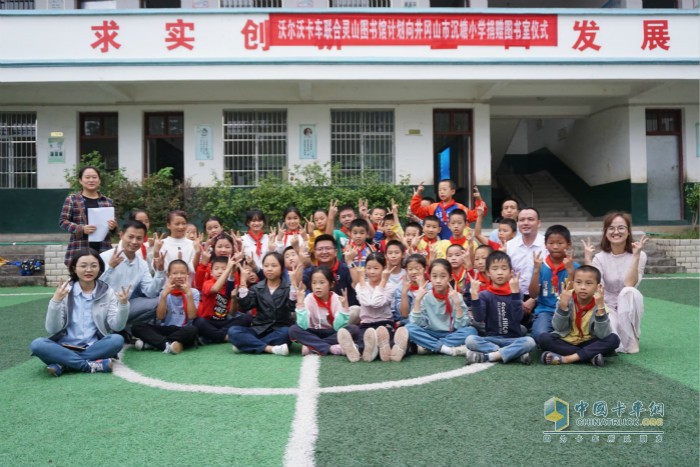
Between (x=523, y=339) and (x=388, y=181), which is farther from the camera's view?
(x=388, y=181)

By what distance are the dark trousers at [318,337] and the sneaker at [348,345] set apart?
0.56 ft

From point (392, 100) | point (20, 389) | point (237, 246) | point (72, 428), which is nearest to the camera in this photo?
point (72, 428)

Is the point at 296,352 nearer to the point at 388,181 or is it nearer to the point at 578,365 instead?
the point at 578,365

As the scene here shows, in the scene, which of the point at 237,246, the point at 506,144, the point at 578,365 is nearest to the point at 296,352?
the point at 237,246

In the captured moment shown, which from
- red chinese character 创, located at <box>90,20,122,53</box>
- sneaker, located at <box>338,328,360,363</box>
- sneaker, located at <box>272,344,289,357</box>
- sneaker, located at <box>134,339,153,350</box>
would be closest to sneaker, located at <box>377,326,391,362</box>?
sneaker, located at <box>338,328,360,363</box>

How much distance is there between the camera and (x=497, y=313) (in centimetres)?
393

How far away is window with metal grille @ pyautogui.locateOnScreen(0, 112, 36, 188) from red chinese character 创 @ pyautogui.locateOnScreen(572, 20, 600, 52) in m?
11.3

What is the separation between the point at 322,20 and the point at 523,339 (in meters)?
8.04

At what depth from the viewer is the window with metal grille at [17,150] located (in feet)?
36.7

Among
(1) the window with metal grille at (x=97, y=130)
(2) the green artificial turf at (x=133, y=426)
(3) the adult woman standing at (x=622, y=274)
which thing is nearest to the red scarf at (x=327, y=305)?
(2) the green artificial turf at (x=133, y=426)

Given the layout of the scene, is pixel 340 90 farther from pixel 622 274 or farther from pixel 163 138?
pixel 622 274

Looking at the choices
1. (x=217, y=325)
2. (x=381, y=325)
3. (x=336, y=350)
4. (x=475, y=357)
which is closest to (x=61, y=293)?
(x=217, y=325)

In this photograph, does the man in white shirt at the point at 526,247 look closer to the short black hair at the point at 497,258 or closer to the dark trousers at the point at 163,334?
the short black hair at the point at 497,258

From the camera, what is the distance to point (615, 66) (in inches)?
403
